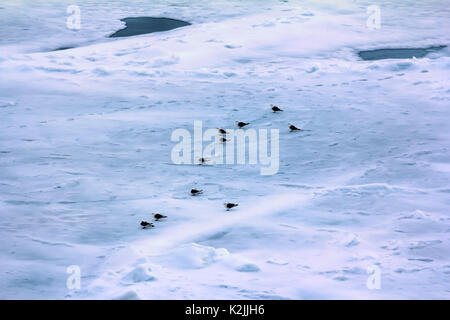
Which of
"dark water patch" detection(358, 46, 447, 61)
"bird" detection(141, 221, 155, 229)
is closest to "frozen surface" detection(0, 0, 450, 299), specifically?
"bird" detection(141, 221, 155, 229)

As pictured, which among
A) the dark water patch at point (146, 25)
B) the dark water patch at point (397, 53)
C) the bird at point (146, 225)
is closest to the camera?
the bird at point (146, 225)

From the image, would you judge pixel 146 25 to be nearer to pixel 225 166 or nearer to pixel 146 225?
pixel 225 166

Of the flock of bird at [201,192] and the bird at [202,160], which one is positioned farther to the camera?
the bird at [202,160]

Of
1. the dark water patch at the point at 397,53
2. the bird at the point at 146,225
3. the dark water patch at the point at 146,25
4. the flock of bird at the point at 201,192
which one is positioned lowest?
the bird at the point at 146,225

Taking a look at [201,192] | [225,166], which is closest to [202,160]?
[225,166]

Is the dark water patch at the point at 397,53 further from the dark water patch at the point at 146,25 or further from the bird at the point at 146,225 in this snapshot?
the bird at the point at 146,225

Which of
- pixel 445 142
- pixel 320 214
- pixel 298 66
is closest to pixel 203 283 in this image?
pixel 320 214

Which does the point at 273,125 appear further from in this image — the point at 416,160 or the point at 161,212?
the point at 161,212

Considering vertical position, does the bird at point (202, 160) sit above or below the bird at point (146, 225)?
above

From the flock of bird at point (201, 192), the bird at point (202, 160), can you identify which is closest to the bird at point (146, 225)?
the flock of bird at point (201, 192)

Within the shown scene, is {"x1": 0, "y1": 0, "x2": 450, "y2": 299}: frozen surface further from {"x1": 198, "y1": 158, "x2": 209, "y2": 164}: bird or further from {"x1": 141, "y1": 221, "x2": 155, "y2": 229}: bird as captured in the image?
{"x1": 198, "y1": 158, "x2": 209, "y2": 164}: bird
